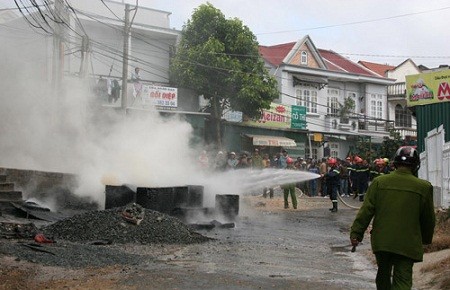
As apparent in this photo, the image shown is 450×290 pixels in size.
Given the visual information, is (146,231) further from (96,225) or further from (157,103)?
(157,103)

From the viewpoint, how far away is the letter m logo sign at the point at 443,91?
20.4 m

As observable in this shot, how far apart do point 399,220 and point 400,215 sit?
0.15 ft

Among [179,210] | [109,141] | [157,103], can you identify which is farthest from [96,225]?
[157,103]

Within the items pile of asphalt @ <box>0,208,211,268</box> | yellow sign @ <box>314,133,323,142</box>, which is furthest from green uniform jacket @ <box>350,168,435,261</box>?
yellow sign @ <box>314,133,323,142</box>

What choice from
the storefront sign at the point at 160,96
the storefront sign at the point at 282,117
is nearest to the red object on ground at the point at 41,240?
the storefront sign at the point at 160,96

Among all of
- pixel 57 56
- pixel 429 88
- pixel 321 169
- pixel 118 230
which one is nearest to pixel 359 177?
pixel 321 169

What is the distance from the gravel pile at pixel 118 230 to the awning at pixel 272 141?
24.9 meters

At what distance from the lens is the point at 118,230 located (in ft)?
36.6

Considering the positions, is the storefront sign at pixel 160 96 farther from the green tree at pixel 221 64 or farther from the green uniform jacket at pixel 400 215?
the green uniform jacket at pixel 400 215

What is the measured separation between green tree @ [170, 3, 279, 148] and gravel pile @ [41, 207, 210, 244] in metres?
21.3

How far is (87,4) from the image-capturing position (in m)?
32.3

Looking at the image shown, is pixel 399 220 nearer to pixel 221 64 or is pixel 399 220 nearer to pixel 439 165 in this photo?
pixel 439 165

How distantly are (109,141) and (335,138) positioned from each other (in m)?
26.1

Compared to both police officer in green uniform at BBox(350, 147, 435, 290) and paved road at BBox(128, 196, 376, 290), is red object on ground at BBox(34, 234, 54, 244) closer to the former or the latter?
paved road at BBox(128, 196, 376, 290)
